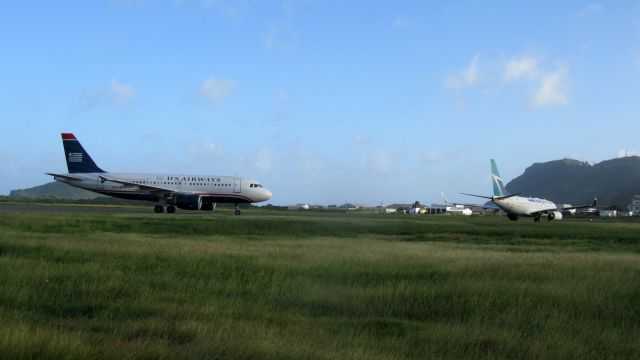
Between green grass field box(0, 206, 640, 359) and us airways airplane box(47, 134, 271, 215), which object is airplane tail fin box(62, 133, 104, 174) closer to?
us airways airplane box(47, 134, 271, 215)

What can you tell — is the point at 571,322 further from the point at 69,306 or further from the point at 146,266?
the point at 146,266

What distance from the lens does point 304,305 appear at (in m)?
10.2

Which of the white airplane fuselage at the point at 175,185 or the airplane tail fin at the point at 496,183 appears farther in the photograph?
the airplane tail fin at the point at 496,183

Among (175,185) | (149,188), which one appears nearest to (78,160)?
(149,188)

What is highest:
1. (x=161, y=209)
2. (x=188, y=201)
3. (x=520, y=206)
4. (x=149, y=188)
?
(x=149, y=188)

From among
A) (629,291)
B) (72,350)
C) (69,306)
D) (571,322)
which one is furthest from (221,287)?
(629,291)

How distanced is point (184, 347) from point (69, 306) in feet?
10.3

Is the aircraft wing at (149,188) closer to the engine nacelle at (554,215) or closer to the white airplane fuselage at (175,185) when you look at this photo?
the white airplane fuselage at (175,185)

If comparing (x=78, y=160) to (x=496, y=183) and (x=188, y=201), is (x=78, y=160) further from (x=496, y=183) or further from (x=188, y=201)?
(x=496, y=183)

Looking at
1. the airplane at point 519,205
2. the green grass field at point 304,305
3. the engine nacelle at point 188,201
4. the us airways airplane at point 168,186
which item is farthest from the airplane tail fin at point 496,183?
the green grass field at point 304,305

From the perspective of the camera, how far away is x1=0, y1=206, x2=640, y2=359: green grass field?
23.7 ft

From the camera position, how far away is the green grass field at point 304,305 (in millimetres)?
7227

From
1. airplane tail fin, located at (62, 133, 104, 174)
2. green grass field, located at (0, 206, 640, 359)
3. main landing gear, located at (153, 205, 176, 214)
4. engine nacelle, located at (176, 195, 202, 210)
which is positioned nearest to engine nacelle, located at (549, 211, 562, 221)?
engine nacelle, located at (176, 195, 202, 210)

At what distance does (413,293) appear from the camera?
11125mm
